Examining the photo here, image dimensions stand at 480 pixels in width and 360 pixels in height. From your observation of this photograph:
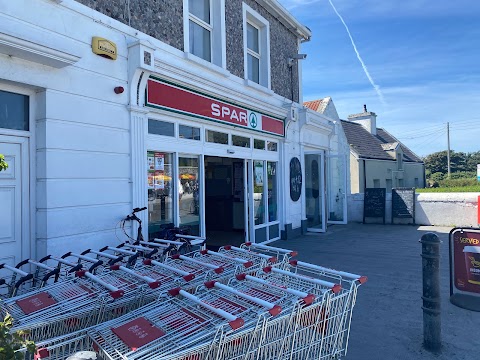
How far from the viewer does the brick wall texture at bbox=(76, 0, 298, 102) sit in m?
5.28

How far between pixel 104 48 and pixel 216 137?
3.07m

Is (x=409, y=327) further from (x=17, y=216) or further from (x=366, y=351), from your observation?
(x=17, y=216)

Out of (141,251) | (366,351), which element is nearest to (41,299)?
(141,251)

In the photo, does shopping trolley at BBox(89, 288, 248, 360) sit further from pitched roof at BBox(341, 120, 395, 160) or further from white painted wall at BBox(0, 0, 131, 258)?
pitched roof at BBox(341, 120, 395, 160)

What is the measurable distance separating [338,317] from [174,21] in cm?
540

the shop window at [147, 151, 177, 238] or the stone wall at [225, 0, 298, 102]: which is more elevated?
the stone wall at [225, 0, 298, 102]

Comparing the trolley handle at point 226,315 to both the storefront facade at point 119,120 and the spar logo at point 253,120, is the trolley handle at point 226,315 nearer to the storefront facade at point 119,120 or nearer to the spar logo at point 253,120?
the storefront facade at point 119,120

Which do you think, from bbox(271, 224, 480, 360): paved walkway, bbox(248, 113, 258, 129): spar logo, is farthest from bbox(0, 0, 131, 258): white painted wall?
bbox(248, 113, 258, 129): spar logo

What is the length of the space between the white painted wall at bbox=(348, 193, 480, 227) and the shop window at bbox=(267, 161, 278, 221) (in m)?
5.45

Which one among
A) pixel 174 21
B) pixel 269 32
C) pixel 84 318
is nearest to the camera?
pixel 84 318

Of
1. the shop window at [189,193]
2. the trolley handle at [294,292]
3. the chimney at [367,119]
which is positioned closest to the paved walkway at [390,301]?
the trolley handle at [294,292]

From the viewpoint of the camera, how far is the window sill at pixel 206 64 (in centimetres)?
633

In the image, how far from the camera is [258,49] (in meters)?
9.38

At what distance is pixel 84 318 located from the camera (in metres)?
2.60
